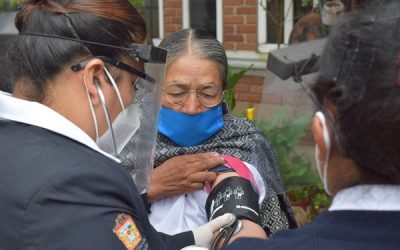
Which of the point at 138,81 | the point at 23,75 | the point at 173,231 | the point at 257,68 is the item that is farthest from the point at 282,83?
the point at 257,68

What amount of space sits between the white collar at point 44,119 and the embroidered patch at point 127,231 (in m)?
0.20

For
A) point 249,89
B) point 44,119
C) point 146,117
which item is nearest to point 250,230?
point 146,117

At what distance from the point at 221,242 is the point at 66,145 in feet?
2.36

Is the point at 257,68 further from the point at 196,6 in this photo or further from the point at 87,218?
the point at 87,218

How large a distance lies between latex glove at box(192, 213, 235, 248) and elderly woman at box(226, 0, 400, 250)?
28.9 inches

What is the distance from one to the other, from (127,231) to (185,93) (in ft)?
3.19

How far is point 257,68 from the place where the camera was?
462cm

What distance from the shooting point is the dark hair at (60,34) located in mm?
1384

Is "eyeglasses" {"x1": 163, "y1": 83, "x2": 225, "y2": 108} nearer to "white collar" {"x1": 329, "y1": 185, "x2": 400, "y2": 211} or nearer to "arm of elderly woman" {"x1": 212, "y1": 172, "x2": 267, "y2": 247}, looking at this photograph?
"arm of elderly woman" {"x1": 212, "y1": 172, "x2": 267, "y2": 247}

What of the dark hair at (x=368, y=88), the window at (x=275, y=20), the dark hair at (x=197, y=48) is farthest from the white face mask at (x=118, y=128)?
the window at (x=275, y=20)

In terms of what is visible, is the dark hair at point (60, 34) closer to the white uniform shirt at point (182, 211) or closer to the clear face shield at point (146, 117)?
the clear face shield at point (146, 117)

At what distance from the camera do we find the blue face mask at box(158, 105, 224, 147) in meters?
2.13

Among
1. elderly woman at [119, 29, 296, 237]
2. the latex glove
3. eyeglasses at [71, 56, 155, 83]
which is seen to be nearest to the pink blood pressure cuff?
elderly woman at [119, 29, 296, 237]

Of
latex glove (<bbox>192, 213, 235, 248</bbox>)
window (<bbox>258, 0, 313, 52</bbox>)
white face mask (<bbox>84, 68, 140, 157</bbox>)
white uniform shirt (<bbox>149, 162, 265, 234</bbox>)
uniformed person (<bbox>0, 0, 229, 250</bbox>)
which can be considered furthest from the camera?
window (<bbox>258, 0, 313, 52</bbox>)
